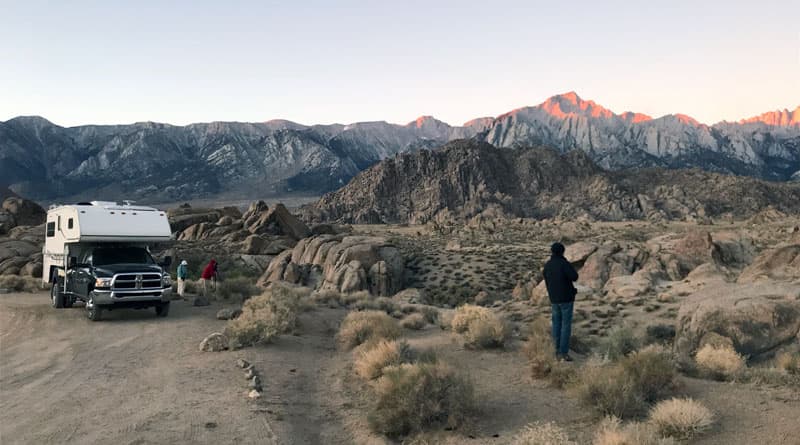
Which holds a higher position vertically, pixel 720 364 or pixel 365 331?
pixel 720 364

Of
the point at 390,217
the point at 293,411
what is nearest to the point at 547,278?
the point at 293,411

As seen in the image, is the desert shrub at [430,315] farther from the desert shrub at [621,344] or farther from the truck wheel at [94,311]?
the truck wheel at [94,311]

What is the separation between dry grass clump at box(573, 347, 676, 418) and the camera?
7.49 meters

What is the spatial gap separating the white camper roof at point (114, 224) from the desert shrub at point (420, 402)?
1285 cm

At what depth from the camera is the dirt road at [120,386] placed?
778 cm

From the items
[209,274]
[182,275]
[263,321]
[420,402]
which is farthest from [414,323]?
[182,275]

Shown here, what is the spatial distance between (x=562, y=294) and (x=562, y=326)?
2.07 feet

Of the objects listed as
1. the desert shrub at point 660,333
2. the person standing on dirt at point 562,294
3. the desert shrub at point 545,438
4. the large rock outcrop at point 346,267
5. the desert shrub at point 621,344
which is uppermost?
the person standing on dirt at point 562,294

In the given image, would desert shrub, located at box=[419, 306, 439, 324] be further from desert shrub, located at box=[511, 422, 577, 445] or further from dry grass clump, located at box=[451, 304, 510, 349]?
desert shrub, located at box=[511, 422, 577, 445]

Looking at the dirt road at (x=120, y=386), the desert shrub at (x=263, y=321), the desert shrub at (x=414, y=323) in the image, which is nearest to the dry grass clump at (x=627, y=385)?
the dirt road at (x=120, y=386)

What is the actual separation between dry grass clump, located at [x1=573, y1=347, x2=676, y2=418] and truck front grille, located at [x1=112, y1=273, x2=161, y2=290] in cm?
1306

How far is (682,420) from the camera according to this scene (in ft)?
21.9

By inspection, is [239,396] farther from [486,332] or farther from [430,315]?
[430,315]

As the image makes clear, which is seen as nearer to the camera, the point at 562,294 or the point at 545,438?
the point at 545,438
